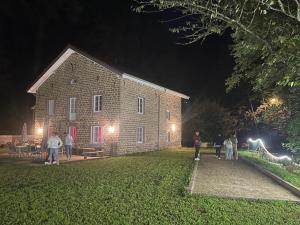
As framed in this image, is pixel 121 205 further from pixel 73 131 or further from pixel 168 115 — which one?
pixel 168 115

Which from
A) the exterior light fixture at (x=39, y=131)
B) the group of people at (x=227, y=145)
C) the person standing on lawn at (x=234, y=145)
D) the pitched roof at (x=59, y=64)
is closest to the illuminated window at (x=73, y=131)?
the exterior light fixture at (x=39, y=131)

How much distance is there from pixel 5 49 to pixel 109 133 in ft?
92.3

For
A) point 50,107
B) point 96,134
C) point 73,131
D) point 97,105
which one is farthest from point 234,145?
point 50,107

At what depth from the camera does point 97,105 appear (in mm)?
22000

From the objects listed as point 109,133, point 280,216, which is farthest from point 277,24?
point 109,133

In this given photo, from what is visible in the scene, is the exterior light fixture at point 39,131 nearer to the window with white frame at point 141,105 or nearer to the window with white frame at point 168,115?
the window with white frame at point 141,105

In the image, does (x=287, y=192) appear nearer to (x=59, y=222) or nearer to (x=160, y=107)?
(x=59, y=222)

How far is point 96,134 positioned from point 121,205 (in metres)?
15.3

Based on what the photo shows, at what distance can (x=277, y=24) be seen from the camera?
7035mm

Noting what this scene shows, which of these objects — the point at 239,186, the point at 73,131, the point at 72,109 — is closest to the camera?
the point at 239,186

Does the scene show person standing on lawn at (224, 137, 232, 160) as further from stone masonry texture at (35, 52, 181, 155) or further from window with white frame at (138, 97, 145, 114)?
window with white frame at (138, 97, 145, 114)

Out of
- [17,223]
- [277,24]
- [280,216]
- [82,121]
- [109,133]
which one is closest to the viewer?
[17,223]

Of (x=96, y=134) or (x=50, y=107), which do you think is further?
(x=50, y=107)

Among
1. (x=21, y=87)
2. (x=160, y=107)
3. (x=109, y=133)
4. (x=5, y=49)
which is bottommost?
(x=109, y=133)
